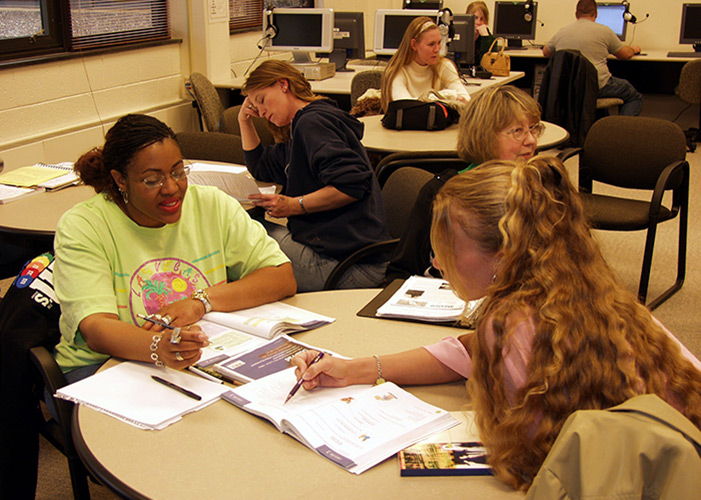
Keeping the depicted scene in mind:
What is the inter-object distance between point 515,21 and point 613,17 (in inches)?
41.4

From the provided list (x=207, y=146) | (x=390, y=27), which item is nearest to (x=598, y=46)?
(x=390, y=27)

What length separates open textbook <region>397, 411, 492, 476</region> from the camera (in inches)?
43.1

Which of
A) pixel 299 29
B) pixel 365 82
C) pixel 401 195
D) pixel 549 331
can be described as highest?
pixel 299 29

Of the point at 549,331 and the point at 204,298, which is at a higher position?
the point at 549,331

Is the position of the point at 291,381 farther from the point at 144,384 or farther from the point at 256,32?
the point at 256,32

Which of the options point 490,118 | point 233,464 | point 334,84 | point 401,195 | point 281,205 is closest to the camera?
point 233,464

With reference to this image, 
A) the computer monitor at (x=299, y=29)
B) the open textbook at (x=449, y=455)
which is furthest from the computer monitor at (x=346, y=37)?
the open textbook at (x=449, y=455)

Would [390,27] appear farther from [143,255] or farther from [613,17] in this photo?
[143,255]

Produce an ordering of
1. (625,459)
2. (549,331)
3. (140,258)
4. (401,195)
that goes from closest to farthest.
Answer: (625,459), (549,331), (140,258), (401,195)

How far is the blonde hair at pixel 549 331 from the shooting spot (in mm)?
1002

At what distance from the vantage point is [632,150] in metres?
3.47

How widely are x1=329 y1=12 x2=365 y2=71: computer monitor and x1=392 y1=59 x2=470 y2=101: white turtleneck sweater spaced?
72.8 inches

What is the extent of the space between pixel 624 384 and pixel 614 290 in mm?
166

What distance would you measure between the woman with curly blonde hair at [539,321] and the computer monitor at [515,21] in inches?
281
